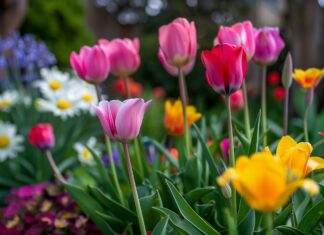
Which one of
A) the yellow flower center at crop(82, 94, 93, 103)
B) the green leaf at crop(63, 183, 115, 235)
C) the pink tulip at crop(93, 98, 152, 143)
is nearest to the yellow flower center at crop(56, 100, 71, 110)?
the yellow flower center at crop(82, 94, 93, 103)

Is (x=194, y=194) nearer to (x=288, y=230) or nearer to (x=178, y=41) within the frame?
(x=288, y=230)

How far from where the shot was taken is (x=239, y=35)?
3.37 ft

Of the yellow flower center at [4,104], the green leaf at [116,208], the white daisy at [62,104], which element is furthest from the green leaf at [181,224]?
the yellow flower center at [4,104]

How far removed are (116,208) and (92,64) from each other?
0.36 m

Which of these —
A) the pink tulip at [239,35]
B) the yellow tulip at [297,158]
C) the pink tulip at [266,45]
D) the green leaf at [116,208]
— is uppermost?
the pink tulip at [239,35]

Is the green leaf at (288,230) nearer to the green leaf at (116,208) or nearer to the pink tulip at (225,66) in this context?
the pink tulip at (225,66)

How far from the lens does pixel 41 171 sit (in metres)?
2.24

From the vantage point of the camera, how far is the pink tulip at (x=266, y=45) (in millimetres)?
1153

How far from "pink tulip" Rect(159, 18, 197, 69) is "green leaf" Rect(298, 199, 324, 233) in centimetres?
44

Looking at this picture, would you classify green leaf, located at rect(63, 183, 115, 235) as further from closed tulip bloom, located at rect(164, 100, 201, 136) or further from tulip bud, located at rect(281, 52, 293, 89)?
tulip bud, located at rect(281, 52, 293, 89)

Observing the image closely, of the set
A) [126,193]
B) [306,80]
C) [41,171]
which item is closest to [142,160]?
[126,193]

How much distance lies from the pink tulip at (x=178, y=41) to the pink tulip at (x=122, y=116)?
0.28 m

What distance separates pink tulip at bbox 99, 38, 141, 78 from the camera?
4.11ft

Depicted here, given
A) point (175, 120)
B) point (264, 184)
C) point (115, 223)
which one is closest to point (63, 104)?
point (175, 120)
